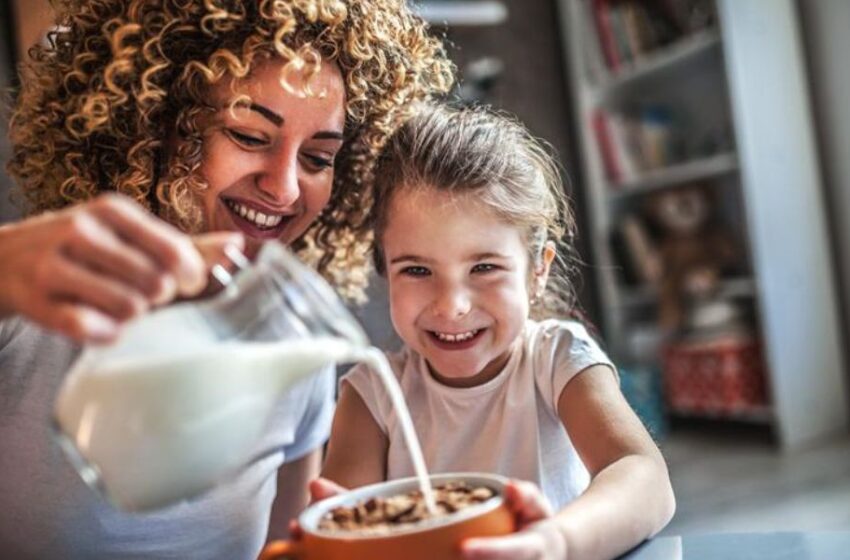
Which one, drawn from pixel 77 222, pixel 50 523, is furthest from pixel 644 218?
pixel 77 222

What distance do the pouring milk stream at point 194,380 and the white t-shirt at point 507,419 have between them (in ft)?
1.65

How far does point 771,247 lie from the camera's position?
3.46 metres

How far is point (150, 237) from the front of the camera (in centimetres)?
50

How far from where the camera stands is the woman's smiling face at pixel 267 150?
108 cm

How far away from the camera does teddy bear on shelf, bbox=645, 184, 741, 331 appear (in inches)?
151

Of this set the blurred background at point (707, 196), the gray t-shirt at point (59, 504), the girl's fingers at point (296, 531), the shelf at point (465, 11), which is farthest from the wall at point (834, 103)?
the girl's fingers at point (296, 531)

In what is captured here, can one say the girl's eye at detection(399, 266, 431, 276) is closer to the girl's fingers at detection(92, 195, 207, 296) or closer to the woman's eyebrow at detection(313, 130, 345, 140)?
the woman's eyebrow at detection(313, 130, 345, 140)

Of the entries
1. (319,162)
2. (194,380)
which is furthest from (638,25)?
(194,380)

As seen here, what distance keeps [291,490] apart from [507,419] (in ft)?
1.23

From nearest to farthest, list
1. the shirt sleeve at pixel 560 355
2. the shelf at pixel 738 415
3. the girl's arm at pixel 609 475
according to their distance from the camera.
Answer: the girl's arm at pixel 609 475, the shirt sleeve at pixel 560 355, the shelf at pixel 738 415

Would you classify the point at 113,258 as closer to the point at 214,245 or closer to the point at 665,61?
the point at 214,245

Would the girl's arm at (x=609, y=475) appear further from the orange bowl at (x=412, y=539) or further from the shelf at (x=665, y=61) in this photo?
the shelf at (x=665, y=61)

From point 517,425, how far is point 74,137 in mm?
643

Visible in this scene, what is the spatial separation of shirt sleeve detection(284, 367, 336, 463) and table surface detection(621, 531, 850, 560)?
1.86 ft
